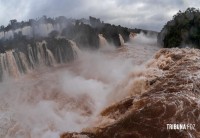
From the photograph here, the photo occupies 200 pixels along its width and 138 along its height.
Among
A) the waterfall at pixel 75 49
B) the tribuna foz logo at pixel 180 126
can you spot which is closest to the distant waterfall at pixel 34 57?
the waterfall at pixel 75 49

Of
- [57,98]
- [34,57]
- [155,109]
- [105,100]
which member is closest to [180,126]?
[155,109]

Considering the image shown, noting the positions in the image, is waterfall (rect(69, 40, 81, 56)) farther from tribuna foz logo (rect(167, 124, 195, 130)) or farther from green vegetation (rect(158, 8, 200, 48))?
tribuna foz logo (rect(167, 124, 195, 130))

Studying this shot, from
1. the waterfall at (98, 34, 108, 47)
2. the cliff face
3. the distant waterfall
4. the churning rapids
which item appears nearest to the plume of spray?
the churning rapids

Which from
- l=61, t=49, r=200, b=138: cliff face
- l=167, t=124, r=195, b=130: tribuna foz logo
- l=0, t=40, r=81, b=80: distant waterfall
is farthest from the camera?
l=0, t=40, r=81, b=80: distant waterfall

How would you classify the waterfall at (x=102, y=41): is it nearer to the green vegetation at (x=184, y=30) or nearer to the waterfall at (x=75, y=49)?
the waterfall at (x=75, y=49)

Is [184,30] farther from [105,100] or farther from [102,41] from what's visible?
[105,100]
